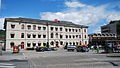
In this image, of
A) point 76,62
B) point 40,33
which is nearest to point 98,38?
point 40,33

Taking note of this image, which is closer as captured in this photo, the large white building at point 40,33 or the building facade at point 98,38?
the large white building at point 40,33

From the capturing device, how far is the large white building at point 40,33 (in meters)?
53.2

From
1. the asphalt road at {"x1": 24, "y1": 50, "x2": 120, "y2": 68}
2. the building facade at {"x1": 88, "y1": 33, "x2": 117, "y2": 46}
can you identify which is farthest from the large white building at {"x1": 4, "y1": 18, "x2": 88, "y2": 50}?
the asphalt road at {"x1": 24, "y1": 50, "x2": 120, "y2": 68}

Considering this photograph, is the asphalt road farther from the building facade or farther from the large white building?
the building facade

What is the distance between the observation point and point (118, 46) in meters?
29.2

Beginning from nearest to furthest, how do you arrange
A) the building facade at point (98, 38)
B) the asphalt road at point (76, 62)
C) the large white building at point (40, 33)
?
the asphalt road at point (76, 62) < the large white building at point (40, 33) < the building facade at point (98, 38)

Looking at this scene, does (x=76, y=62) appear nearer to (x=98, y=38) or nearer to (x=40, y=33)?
(x=40, y=33)

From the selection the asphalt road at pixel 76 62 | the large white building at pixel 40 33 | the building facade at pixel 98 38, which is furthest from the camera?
the building facade at pixel 98 38

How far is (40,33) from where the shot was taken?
60.0 metres

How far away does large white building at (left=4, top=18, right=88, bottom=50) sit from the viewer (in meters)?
53.2

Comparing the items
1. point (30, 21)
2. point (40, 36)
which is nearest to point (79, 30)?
point (40, 36)

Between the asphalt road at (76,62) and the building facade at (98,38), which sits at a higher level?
the building facade at (98,38)

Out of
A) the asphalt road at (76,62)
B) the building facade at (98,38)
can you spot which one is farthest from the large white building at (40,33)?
the asphalt road at (76,62)

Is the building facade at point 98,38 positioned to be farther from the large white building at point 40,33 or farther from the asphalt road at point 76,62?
the asphalt road at point 76,62
